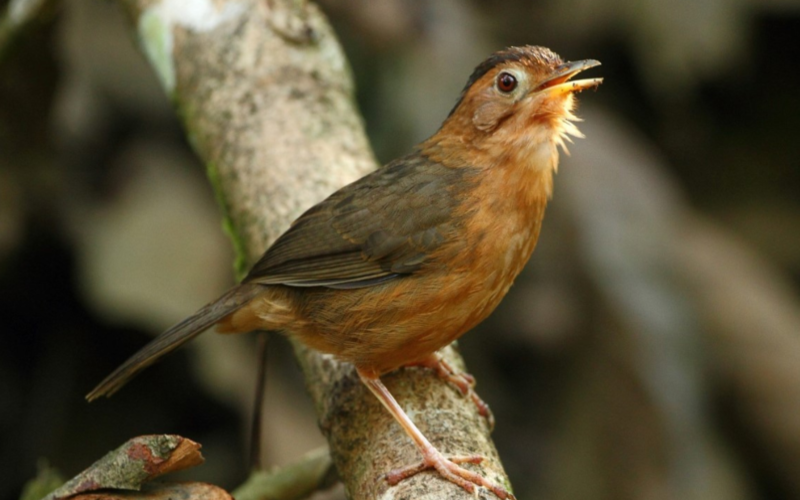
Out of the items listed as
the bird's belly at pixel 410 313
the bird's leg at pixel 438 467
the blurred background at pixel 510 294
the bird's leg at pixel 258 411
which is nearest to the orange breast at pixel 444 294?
the bird's belly at pixel 410 313

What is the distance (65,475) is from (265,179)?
209cm

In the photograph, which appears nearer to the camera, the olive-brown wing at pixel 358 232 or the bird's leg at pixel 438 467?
the bird's leg at pixel 438 467

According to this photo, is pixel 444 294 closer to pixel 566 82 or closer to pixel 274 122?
pixel 566 82

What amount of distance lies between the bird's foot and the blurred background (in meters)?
2.06

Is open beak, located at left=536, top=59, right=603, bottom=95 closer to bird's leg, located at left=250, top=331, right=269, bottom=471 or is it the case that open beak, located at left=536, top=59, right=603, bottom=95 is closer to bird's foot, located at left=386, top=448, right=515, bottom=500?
bird's foot, located at left=386, top=448, right=515, bottom=500

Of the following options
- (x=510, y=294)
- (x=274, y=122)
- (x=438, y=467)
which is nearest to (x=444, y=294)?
(x=438, y=467)

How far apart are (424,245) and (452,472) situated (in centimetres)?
82

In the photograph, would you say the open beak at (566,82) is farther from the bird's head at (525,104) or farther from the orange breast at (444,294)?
the orange breast at (444,294)

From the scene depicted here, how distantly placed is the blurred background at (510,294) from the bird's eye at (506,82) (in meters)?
2.01

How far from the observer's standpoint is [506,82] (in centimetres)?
317

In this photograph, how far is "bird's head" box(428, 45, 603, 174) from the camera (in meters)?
3.13

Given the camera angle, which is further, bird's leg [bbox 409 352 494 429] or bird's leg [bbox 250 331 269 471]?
bird's leg [bbox 250 331 269 471]

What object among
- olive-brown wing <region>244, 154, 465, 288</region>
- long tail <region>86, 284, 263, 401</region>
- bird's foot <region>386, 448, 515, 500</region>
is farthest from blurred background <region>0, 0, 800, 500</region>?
bird's foot <region>386, 448, 515, 500</region>

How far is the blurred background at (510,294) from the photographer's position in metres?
4.74
